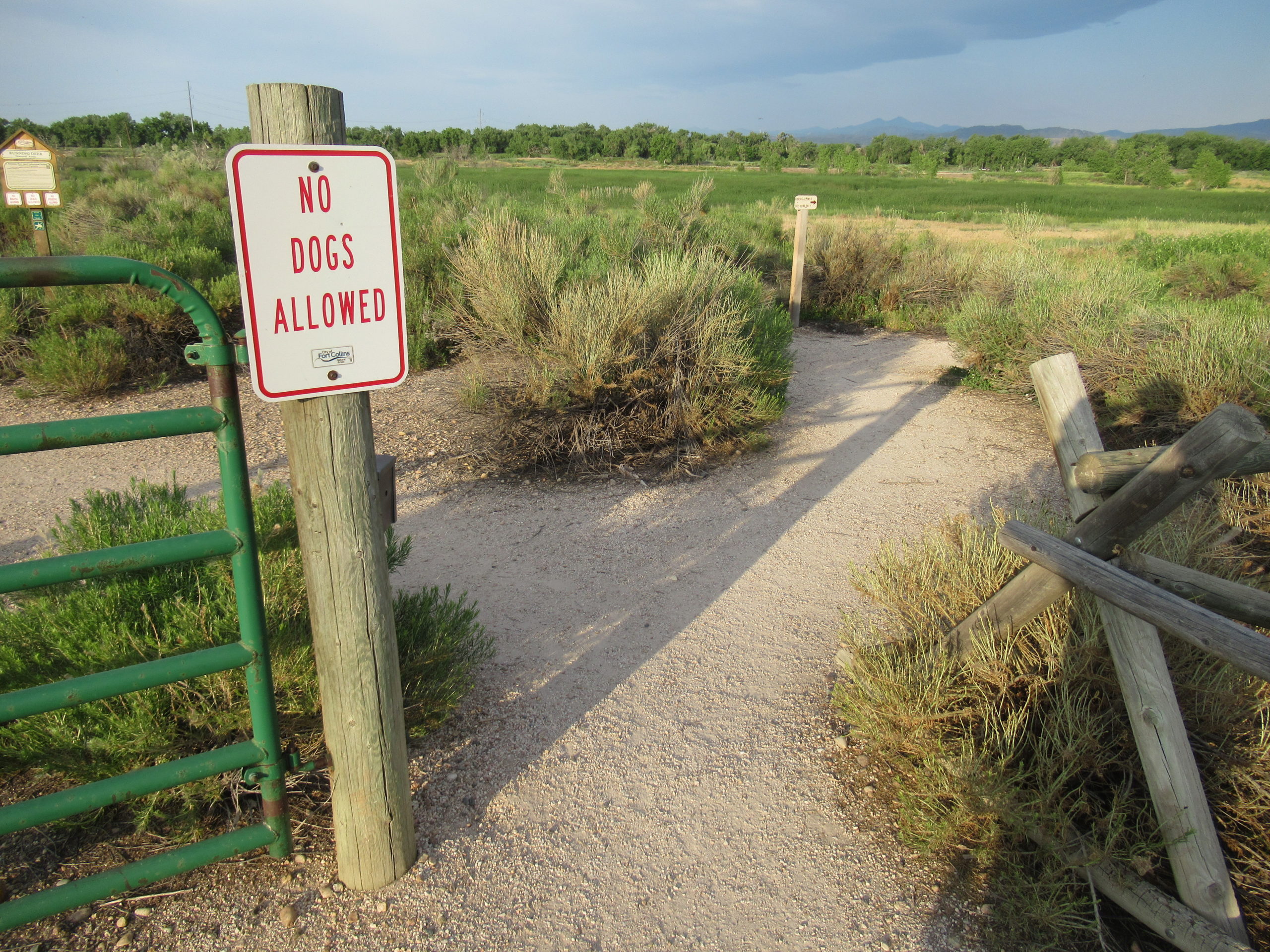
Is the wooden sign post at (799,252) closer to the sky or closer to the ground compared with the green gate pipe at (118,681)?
closer to the sky

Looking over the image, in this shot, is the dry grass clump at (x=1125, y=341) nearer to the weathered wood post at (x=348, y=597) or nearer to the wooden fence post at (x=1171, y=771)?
the wooden fence post at (x=1171, y=771)

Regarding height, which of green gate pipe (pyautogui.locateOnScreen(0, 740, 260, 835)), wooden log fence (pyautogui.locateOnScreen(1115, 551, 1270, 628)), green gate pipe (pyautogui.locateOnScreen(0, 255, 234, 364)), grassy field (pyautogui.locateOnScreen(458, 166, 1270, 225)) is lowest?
green gate pipe (pyautogui.locateOnScreen(0, 740, 260, 835))

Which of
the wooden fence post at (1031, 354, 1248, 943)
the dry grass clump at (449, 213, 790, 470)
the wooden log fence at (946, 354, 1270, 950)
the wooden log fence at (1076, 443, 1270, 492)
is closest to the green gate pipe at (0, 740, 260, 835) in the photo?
the wooden log fence at (946, 354, 1270, 950)

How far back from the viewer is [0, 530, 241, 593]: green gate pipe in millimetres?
1614

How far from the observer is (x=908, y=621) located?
3.20 m

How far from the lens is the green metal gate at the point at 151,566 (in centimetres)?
163

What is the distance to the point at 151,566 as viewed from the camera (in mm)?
1842

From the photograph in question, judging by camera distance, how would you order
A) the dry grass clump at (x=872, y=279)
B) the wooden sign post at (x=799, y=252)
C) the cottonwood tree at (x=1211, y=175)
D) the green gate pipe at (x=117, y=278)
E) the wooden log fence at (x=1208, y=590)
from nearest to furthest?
1. the green gate pipe at (x=117, y=278)
2. the wooden log fence at (x=1208, y=590)
3. the wooden sign post at (x=799, y=252)
4. the dry grass clump at (x=872, y=279)
5. the cottonwood tree at (x=1211, y=175)

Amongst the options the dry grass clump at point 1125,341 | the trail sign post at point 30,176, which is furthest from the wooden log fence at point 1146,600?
the trail sign post at point 30,176

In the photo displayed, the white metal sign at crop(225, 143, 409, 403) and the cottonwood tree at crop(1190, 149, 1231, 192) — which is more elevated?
the cottonwood tree at crop(1190, 149, 1231, 192)

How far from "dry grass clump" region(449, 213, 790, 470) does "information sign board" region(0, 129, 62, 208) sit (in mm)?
5101

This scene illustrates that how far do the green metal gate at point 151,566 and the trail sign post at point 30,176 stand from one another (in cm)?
836

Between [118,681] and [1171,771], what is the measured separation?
2734 mm

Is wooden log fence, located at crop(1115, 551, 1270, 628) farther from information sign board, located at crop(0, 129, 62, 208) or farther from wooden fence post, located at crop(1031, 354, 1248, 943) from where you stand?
information sign board, located at crop(0, 129, 62, 208)
